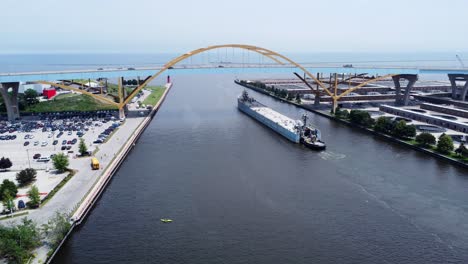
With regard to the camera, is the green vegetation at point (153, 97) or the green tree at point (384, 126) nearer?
the green tree at point (384, 126)

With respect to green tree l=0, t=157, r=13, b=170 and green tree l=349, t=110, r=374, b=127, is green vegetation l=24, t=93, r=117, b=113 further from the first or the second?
green tree l=349, t=110, r=374, b=127

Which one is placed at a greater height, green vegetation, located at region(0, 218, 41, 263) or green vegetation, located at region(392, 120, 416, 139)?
green vegetation, located at region(392, 120, 416, 139)

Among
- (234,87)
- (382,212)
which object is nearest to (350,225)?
(382,212)

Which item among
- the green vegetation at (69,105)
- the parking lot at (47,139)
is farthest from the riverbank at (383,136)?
the green vegetation at (69,105)

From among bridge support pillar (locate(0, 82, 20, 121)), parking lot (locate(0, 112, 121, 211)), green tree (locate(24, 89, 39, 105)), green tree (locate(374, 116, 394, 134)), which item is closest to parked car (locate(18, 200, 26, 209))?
parking lot (locate(0, 112, 121, 211))

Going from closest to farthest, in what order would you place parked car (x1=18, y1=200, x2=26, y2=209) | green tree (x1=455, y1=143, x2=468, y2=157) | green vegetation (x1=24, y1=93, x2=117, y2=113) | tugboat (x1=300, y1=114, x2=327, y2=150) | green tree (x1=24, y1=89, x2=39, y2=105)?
parked car (x1=18, y1=200, x2=26, y2=209)
green tree (x1=455, y1=143, x2=468, y2=157)
tugboat (x1=300, y1=114, x2=327, y2=150)
green vegetation (x1=24, y1=93, x2=117, y2=113)
green tree (x1=24, y1=89, x2=39, y2=105)

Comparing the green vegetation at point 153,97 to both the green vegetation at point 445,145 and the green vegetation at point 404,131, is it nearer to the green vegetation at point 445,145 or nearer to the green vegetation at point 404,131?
the green vegetation at point 404,131

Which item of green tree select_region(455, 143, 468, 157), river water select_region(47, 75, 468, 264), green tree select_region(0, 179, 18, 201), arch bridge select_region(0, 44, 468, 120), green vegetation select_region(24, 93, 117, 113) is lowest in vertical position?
river water select_region(47, 75, 468, 264)

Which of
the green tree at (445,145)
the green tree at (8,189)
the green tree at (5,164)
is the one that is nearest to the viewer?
the green tree at (8,189)
